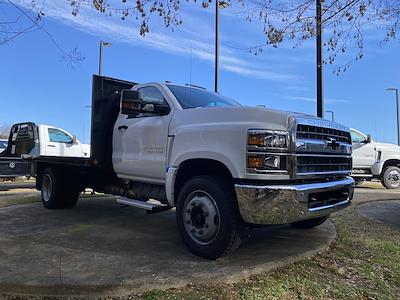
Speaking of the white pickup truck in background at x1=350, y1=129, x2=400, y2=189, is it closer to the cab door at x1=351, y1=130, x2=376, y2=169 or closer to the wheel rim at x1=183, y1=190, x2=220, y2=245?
the cab door at x1=351, y1=130, x2=376, y2=169

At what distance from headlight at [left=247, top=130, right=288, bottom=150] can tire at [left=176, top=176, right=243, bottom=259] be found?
589 mm

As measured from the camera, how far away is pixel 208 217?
4.79 m

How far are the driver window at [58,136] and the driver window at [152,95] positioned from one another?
925cm

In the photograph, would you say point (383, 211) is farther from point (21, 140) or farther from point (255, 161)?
point (21, 140)

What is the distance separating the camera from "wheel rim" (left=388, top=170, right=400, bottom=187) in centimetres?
1518

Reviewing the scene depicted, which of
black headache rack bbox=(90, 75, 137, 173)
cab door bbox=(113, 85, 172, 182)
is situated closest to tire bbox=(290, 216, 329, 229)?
cab door bbox=(113, 85, 172, 182)

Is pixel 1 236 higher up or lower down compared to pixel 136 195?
lower down

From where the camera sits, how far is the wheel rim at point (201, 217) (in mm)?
4746

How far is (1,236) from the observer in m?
6.08

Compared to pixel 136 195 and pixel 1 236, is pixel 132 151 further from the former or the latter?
pixel 1 236

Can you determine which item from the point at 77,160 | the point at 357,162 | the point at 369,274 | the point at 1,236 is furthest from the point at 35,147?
the point at 369,274

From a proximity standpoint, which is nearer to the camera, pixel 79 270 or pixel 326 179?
pixel 79 270

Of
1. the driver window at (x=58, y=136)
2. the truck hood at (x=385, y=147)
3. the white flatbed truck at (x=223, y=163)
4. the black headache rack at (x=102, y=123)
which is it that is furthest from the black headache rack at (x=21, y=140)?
the truck hood at (x=385, y=147)

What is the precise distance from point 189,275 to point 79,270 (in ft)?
3.65
